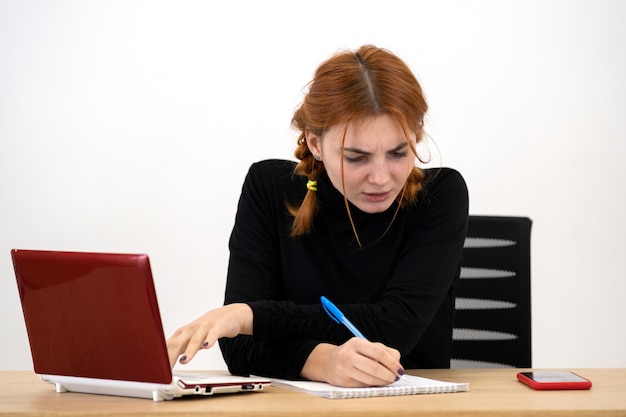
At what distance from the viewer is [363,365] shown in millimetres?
1315

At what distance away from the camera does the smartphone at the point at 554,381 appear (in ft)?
4.43

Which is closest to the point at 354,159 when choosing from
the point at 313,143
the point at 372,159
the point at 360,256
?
the point at 372,159

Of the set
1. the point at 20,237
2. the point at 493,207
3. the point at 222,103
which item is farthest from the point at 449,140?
the point at 20,237

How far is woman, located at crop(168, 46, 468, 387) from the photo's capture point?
146 cm

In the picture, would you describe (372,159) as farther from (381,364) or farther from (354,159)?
(381,364)

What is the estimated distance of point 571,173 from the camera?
3033 mm

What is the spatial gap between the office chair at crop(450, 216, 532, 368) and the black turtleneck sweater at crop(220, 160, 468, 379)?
5.9 inches

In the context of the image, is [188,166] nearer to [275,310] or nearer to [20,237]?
[20,237]

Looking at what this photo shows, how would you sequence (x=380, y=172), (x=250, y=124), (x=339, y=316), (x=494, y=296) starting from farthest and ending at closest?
(x=250, y=124)
(x=494, y=296)
(x=380, y=172)
(x=339, y=316)

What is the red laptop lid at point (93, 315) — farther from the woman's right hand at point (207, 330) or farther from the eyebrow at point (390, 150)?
the eyebrow at point (390, 150)

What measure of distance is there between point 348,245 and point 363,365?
1.72ft

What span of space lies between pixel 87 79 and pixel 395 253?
1619mm

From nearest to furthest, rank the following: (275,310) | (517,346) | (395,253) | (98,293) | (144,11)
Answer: (98,293) → (275,310) → (395,253) → (517,346) → (144,11)

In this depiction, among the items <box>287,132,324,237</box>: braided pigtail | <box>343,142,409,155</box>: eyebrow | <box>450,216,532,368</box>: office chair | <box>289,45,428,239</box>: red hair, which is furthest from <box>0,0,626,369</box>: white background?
<box>343,142,409,155</box>: eyebrow
